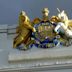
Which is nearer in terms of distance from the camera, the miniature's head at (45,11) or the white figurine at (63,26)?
the white figurine at (63,26)

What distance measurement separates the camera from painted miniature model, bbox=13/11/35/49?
18.0 metres

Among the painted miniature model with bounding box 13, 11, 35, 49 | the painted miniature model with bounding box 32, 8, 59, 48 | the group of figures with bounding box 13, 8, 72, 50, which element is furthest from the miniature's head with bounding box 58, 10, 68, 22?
the painted miniature model with bounding box 13, 11, 35, 49

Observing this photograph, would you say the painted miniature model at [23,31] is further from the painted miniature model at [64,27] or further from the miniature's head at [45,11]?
the painted miniature model at [64,27]

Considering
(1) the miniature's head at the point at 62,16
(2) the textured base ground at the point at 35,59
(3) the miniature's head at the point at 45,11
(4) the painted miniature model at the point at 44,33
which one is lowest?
(2) the textured base ground at the point at 35,59

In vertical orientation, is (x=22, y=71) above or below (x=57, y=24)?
below

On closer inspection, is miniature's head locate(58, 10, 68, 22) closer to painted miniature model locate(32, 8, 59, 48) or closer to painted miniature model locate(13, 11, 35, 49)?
painted miniature model locate(32, 8, 59, 48)

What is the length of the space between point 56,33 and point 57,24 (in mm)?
238

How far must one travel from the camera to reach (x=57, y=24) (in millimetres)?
18031

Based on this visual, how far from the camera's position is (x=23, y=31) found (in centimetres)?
1805

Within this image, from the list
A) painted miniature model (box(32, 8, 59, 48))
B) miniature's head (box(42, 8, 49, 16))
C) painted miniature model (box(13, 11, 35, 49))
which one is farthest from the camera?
miniature's head (box(42, 8, 49, 16))

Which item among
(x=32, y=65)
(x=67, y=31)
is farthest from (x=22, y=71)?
(x=67, y=31)

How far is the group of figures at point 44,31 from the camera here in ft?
58.6

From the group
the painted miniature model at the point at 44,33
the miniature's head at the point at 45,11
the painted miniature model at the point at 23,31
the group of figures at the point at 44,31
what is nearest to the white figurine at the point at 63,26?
the group of figures at the point at 44,31

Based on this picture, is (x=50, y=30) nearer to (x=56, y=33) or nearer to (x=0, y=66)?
(x=56, y=33)
